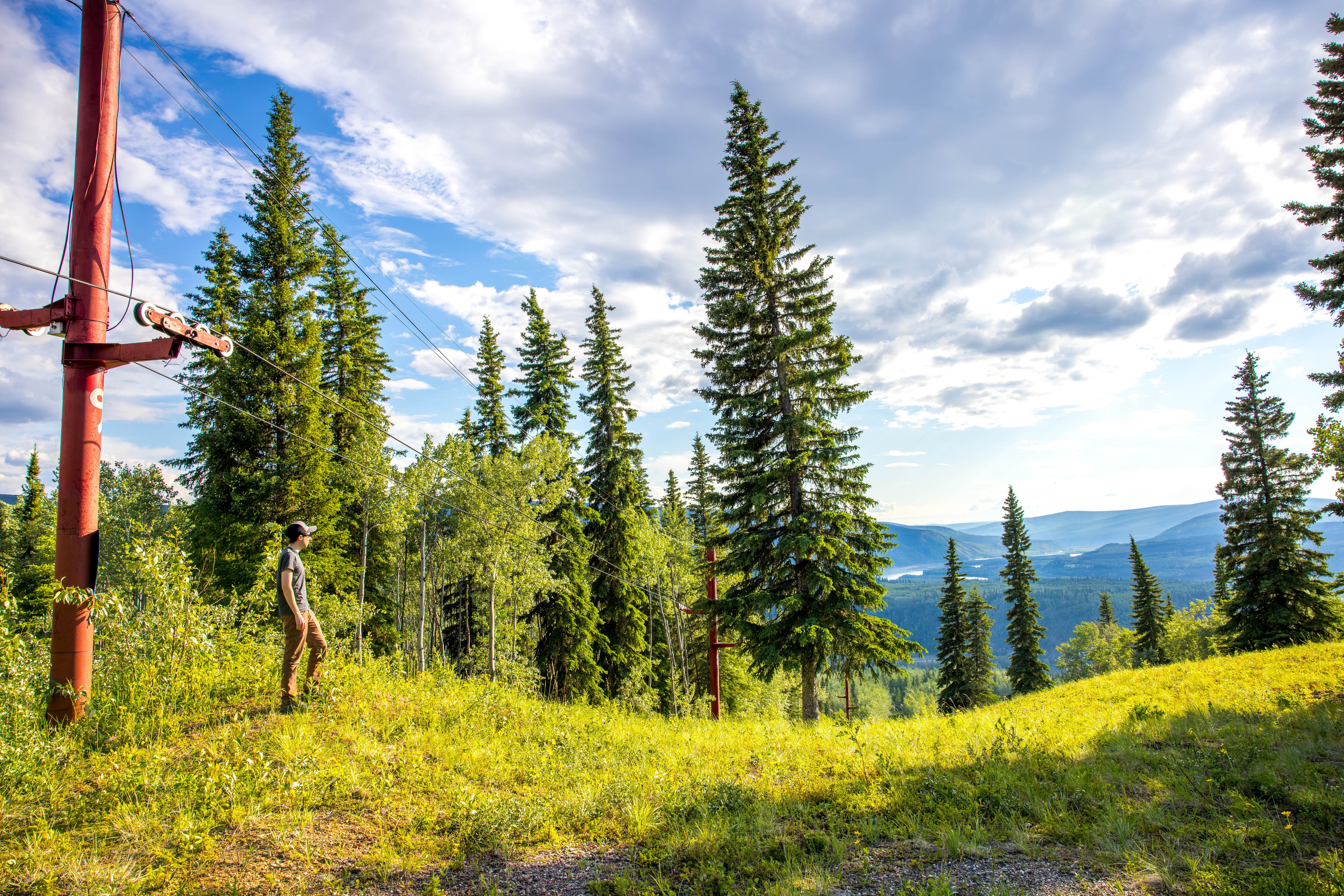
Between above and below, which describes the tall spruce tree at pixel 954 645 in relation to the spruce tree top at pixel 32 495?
below

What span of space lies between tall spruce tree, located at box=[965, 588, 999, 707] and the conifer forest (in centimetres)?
1530

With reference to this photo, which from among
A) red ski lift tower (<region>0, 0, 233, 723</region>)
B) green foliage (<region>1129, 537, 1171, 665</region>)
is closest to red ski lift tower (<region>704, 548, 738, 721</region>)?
red ski lift tower (<region>0, 0, 233, 723</region>)

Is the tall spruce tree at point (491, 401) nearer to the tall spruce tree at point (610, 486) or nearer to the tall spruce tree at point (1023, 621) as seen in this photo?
the tall spruce tree at point (610, 486)

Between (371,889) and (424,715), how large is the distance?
13.3 feet

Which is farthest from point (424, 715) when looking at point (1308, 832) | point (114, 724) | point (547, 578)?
point (547, 578)

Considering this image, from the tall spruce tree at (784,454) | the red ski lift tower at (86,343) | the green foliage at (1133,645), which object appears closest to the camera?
the red ski lift tower at (86,343)

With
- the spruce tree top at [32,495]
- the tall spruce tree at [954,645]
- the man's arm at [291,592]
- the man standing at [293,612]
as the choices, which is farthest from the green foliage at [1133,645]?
the spruce tree top at [32,495]

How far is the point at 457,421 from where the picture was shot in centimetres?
3700

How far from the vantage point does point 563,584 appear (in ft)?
77.6

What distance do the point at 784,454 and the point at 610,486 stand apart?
1165 cm

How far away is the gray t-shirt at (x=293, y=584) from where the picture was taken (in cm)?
699

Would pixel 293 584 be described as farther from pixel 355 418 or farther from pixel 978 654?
pixel 978 654

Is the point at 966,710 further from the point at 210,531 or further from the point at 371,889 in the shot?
the point at 210,531

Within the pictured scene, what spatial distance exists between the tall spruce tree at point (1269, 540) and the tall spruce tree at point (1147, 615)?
907 inches
